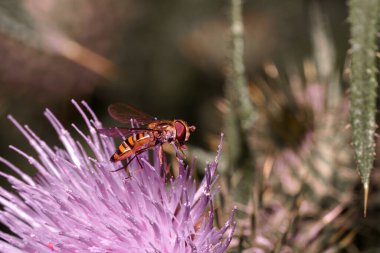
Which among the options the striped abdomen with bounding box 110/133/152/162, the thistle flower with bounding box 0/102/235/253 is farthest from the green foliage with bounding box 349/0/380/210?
the striped abdomen with bounding box 110/133/152/162

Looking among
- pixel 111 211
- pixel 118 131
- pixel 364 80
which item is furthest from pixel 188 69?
pixel 364 80

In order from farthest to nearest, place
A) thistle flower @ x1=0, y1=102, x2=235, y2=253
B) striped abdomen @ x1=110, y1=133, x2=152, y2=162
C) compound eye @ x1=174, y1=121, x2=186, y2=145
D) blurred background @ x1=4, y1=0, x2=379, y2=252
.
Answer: blurred background @ x1=4, y1=0, x2=379, y2=252 → compound eye @ x1=174, y1=121, x2=186, y2=145 → striped abdomen @ x1=110, y1=133, x2=152, y2=162 → thistle flower @ x1=0, y1=102, x2=235, y2=253

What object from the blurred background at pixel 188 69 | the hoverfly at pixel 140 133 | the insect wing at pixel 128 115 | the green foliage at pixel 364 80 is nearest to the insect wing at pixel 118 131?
the hoverfly at pixel 140 133

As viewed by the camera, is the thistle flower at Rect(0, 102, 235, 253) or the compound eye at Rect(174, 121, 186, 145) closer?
the thistle flower at Rect(0, 102, 235, 253)

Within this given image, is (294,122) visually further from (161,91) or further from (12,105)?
(12,105)

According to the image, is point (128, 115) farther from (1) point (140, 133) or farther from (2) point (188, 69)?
(2) point (188, 69)

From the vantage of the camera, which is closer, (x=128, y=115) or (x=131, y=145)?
(x=131, y=145)

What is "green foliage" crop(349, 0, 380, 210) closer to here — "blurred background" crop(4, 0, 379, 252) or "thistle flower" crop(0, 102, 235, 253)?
"thistle flower" crop(0, 102, 235, 253)

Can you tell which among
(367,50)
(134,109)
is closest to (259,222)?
(134,109)
